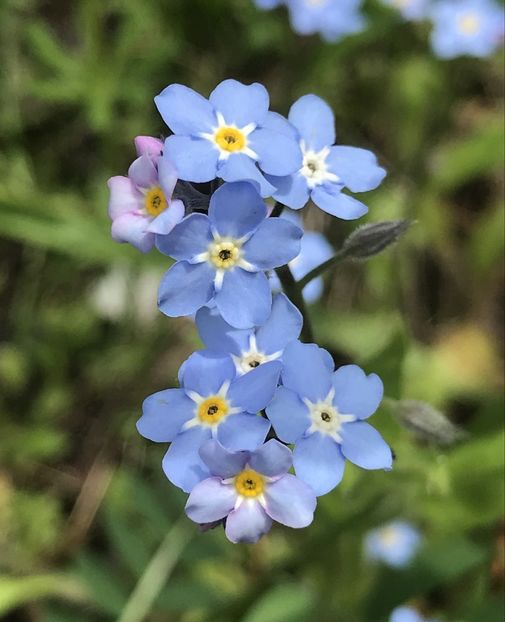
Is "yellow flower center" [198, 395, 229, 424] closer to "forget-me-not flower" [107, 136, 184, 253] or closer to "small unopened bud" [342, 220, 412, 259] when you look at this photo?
"forget-me-not flower" [107, 136, 184, 253]

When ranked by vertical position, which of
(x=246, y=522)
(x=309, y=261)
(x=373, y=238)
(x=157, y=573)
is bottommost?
(x=157, y=573)

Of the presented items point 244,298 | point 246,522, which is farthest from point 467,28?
point 246,522

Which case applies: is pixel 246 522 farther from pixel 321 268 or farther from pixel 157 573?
pixel 157 573

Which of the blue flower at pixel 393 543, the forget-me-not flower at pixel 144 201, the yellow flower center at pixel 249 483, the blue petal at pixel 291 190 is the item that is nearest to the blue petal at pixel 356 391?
the yellow flower center at pixel 249 483

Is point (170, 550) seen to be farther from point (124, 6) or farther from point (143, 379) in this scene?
point (124, 6)

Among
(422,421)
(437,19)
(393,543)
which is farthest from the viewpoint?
(437,19)
